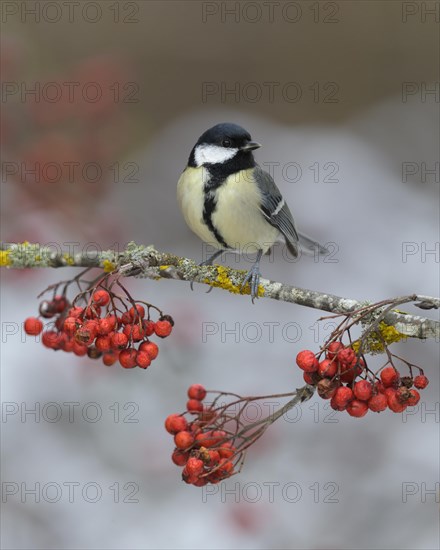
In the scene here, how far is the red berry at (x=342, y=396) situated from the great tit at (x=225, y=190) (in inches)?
43.7

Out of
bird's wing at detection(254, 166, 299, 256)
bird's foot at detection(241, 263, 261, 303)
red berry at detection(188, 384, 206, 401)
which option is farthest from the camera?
bird's wing at detection(254, 166, 299, 256)

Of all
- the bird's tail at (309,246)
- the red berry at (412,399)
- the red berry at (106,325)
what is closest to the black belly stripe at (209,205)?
the bird's tail at (309,246)

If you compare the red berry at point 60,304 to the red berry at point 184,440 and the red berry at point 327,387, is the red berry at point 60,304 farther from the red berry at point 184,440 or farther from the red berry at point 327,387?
the red berry at point 327,387

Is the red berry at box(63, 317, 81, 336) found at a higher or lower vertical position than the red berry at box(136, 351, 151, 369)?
higher

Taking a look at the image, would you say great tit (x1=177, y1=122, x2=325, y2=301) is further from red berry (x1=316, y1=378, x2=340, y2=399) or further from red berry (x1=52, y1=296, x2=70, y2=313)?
red berry (x1=316, y1=378, x2=340, y2=399)

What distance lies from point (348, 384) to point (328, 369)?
0.07 m

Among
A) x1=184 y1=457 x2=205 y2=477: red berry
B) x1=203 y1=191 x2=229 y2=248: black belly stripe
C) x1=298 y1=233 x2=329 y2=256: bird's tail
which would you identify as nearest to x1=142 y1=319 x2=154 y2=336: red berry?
x1=184 y1=457 x2=205 y2=477: red berry

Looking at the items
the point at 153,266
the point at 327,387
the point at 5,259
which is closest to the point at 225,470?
the point at 327,387

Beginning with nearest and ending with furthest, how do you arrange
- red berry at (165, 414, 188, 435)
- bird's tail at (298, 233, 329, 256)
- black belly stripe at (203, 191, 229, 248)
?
red berry at (165, 414, 188, 435)
black belly stripe at (203, 191, 229, 248)
bird's tail at (298, 233, 329, 256)

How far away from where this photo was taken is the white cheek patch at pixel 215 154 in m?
2.46

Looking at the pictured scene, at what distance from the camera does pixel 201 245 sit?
4340 millimetres

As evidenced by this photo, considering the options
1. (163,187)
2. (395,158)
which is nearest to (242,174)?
(163,187)

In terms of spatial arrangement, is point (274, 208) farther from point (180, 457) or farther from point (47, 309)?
point (180, 457)

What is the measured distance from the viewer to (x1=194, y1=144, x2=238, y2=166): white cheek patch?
2.46m
